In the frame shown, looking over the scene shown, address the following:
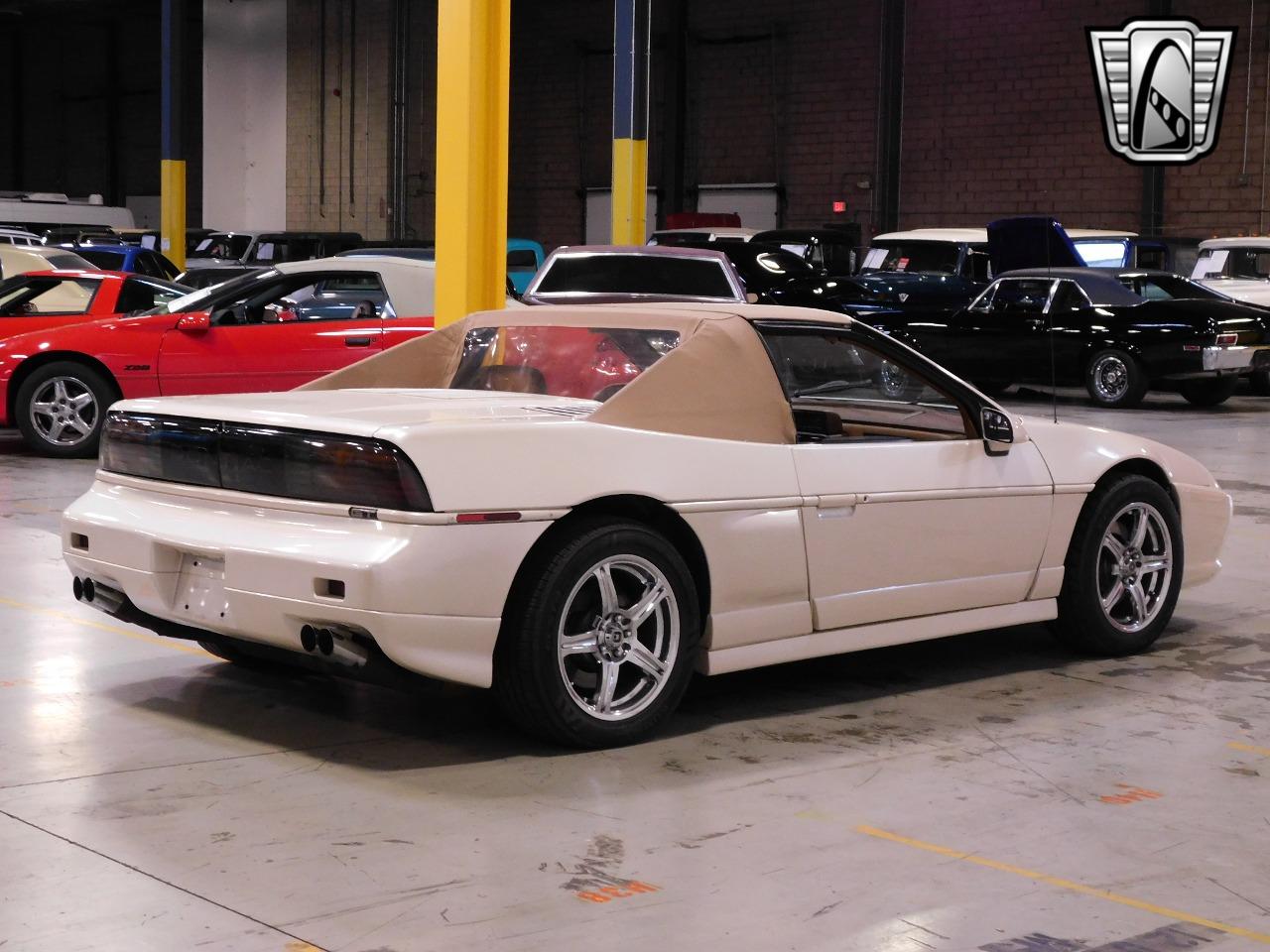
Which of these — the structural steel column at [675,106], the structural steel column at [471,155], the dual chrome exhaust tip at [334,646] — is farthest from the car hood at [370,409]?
the structural steel column at [675,106]

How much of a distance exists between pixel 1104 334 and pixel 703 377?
43.8 feet

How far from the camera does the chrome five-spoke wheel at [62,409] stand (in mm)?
11328

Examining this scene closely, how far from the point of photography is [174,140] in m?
28.1

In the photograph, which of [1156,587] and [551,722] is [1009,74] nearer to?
[1156,587]

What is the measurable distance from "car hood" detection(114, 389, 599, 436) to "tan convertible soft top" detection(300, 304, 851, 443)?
19cm

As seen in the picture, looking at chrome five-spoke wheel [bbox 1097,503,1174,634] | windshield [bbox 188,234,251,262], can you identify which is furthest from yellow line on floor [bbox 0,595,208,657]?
windshield [bbox 188,234,251,262]

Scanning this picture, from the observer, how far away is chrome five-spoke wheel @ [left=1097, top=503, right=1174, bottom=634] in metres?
5.85

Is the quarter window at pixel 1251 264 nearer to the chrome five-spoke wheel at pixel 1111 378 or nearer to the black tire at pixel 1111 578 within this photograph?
the chrome five-spoke wheel at pixel 1111 378

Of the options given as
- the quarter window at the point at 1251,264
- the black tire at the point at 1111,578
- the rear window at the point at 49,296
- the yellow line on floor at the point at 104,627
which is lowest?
the yellow line on floor at the point at 104,627

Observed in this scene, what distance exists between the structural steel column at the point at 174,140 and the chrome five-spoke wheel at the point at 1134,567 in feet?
77.2

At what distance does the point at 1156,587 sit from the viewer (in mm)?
6016

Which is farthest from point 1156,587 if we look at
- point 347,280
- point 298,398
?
point 347,280

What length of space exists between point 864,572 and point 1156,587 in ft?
5.08

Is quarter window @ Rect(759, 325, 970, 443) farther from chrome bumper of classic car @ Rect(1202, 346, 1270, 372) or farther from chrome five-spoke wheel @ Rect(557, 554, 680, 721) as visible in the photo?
chrome bumper of classic car @ Rect(1202, 346, 1270, 372)
